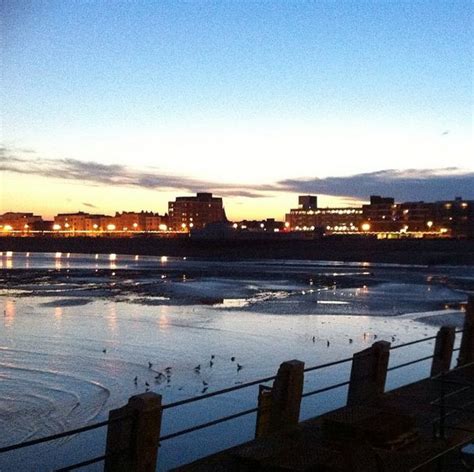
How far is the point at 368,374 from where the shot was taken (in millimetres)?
11336

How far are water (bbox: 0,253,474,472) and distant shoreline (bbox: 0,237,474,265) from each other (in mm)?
64233

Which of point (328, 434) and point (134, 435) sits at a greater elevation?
point (134, 435)

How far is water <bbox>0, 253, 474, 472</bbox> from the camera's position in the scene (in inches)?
593

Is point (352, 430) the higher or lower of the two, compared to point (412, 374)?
higher

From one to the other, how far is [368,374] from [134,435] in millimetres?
5232

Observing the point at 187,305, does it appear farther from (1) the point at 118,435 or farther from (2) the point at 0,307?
(1) the point at 118,435

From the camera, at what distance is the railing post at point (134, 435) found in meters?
7.04

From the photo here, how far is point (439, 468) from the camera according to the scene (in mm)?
7680

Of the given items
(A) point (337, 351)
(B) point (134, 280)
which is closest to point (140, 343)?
(A) point (337, 351)

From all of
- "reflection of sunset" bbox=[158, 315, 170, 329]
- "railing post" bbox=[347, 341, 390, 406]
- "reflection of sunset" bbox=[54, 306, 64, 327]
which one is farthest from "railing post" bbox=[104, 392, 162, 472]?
"reflection of sunset" bbox=[54, 306, 64, 327]

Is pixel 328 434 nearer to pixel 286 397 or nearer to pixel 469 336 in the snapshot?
pixel 286 397

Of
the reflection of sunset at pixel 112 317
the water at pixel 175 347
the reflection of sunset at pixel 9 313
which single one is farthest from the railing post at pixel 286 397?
the reflection of sunset at pixel 9 313

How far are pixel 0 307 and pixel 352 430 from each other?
33.8 m

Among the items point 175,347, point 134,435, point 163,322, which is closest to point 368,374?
point 134,435
